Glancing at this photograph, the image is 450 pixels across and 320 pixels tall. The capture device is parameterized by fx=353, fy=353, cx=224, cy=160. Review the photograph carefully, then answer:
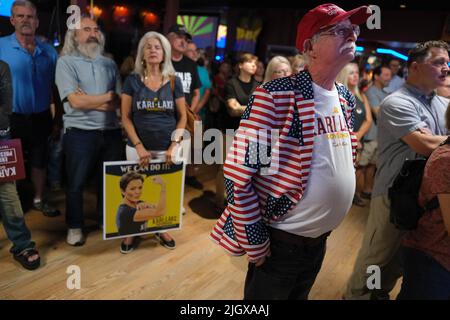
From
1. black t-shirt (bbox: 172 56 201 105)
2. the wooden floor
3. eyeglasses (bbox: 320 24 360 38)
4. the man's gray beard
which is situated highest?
eyeglasses (bbox: 320 24 360 38)

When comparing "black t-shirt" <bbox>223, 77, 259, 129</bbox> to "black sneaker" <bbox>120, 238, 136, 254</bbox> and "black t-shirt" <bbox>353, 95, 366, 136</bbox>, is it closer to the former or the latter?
"black t-shirt" <bbox>353, 95, 366, 136</bbox>

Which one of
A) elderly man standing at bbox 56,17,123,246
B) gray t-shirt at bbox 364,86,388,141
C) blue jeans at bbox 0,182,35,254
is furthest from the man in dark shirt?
gray t-shirt at bbox 364,86,388,141

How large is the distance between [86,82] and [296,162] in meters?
1.78

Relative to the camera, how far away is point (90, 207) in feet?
10.9

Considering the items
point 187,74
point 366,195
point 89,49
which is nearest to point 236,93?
point 187,74

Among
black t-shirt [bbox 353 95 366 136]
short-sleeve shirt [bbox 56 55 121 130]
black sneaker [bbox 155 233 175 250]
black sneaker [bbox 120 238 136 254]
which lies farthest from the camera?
black t-shirt [bbox 353 95 366 136]

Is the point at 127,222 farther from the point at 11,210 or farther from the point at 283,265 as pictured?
the point at 283,265

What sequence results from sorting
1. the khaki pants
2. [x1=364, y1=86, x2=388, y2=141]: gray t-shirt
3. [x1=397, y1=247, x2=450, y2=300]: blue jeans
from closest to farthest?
1. [x1=397, y1=247, x2=450, y2=300]: blue jeans
2. the khaki pants
3. [x1=364, y1=86, x2=388, y2=141]: gray t-shirt

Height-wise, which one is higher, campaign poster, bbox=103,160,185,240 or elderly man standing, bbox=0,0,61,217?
elderly man standing, bbox=0,0,61,217

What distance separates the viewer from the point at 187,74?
3.31 metres

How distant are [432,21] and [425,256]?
767cm

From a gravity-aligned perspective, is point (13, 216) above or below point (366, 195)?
above

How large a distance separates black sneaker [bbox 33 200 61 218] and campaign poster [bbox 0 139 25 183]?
972 millimetres

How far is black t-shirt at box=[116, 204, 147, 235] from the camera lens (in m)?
2.45
